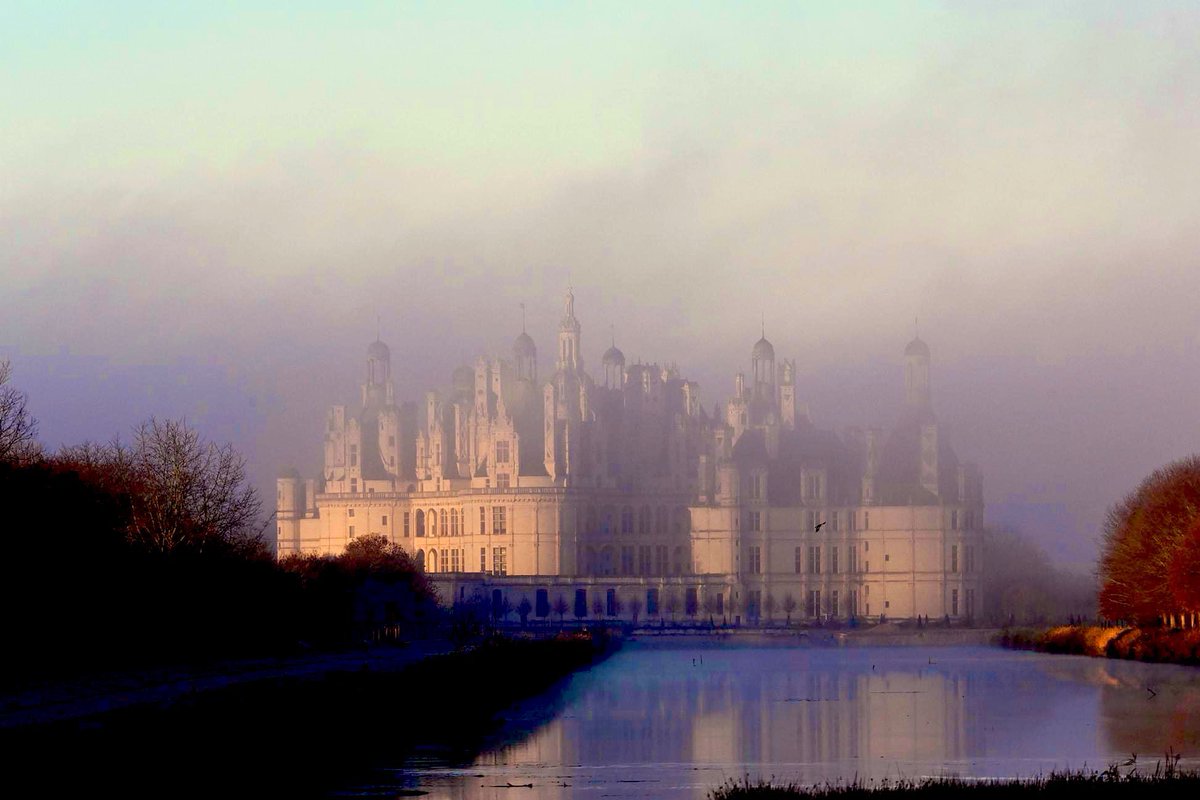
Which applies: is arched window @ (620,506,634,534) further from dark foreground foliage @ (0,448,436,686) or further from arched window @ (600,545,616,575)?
dark foreground foliage @ (0,448,436,686)

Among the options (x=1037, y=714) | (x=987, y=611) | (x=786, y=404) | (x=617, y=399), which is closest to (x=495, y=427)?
(x=617, y=399)

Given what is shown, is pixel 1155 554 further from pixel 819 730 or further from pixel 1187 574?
pixel 819 730

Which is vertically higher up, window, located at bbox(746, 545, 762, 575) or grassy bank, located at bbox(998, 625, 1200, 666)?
window, located at bbox(746, 545, 762, 575)

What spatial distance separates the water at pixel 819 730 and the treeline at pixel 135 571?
7.90 m

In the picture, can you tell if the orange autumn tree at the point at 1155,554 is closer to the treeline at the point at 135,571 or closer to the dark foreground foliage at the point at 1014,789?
the treeline at the point at 135,571

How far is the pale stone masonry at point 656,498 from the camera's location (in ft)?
459

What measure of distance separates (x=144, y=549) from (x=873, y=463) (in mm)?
96296

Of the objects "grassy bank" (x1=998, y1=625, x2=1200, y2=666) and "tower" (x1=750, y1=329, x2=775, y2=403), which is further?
"tower" (x1=750, y1=329, x2=775, y2=403)

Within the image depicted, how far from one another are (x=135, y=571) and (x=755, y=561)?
96.8 meters

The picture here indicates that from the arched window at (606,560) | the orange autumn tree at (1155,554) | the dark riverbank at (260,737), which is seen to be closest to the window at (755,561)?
the arched window at (606,560)

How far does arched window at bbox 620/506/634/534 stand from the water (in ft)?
270

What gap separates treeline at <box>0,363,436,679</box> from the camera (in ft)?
134

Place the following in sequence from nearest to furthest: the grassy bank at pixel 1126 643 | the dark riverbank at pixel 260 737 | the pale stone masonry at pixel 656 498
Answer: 1. the dark riverbank at pixel 260 737
2. the grassy bank at pixel 1126 643
3. the pale stone masonry at pixel 656 498

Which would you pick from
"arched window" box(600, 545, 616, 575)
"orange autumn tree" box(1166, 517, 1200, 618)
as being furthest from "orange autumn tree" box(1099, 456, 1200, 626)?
"arched window" box(600, 545, 616, 575)
